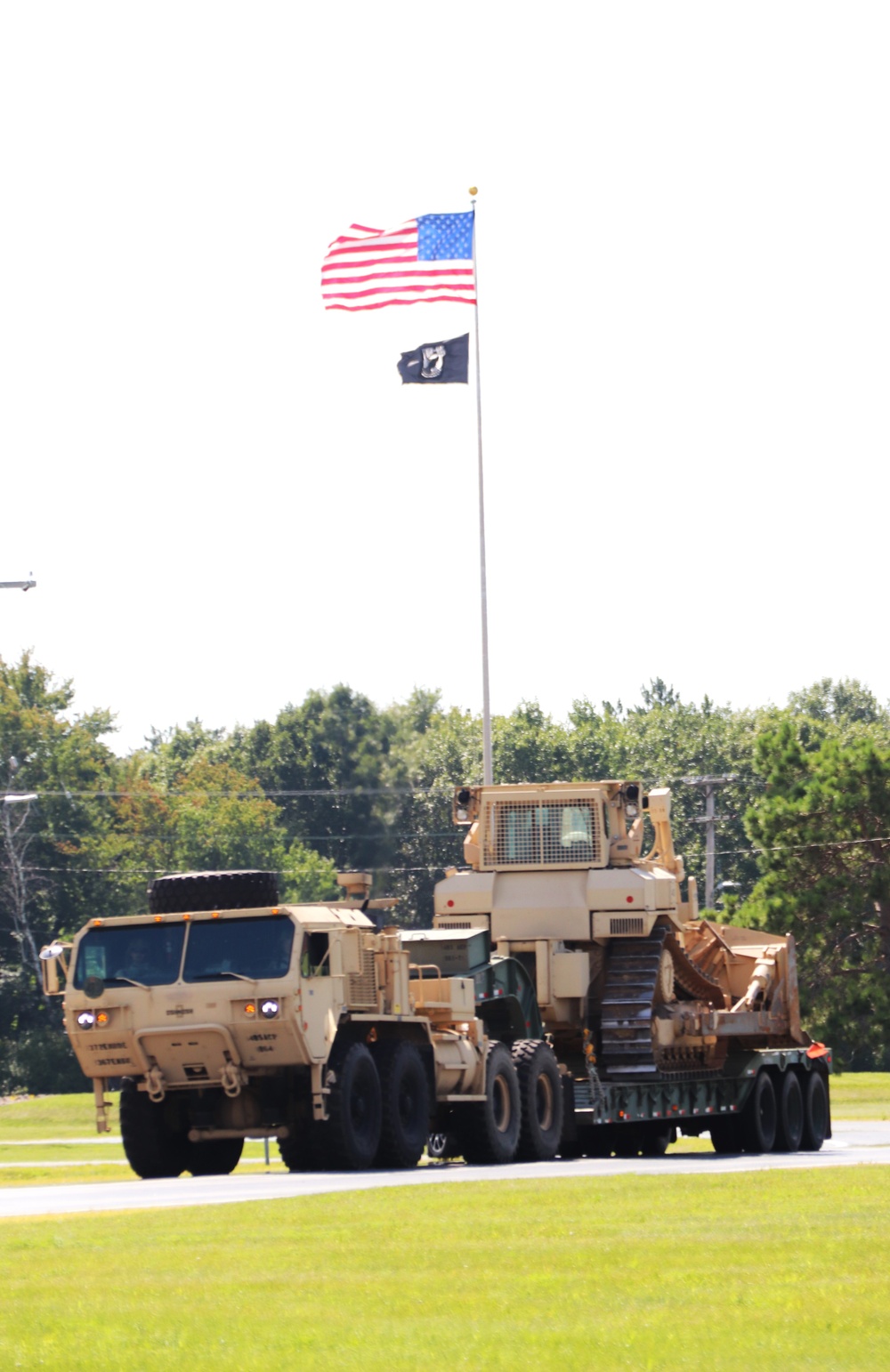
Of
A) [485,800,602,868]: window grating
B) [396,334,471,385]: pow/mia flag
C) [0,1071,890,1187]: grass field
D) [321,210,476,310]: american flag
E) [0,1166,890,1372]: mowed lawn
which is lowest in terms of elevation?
[0,1071,890,1187]: grass field

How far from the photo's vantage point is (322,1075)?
69.7 ft

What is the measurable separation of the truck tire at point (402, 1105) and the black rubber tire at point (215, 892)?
1.98m

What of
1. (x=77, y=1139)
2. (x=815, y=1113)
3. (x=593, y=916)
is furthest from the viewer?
(x=77, y=1139)

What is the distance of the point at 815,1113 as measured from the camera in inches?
1188

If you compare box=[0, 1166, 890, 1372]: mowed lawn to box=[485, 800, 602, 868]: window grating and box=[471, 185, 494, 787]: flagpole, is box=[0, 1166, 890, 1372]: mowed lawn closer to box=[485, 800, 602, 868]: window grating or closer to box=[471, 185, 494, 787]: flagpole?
box=[485, 800, 602, 868]: window grating

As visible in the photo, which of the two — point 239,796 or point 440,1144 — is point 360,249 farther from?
point 239,796

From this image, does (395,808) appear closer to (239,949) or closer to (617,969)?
(617,969)

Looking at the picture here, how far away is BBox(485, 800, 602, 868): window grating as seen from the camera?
90.3 feet

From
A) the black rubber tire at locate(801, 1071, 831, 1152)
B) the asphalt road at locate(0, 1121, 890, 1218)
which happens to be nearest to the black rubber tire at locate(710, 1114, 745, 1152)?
the black rubber tire at locate(801, 1071, 831, 1152)

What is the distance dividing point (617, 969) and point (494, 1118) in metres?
4.21

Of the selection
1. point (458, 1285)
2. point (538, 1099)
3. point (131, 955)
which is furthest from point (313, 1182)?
point (458, 1285)

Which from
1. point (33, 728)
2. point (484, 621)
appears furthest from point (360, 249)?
A: point (33, 728)

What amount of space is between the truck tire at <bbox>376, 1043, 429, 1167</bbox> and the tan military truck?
18mm

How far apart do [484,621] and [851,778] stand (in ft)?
69.6
